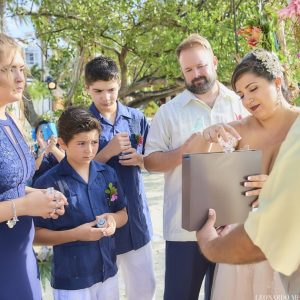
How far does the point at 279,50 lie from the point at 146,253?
152cm

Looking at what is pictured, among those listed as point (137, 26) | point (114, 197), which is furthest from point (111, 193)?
point (137, 26)

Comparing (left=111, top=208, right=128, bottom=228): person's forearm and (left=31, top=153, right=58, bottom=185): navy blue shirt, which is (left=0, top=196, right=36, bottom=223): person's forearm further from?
(left=31, top=153, right=58, bottom=185): navy blue shirt

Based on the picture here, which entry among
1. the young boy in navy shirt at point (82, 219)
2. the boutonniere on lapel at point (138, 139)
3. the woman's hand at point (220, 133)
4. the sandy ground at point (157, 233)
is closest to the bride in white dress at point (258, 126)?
the woman's hand at point (220, 133)

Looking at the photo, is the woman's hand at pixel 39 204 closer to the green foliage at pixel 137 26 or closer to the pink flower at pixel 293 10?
the pink flower at pixel 293 10

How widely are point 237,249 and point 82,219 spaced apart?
1207 mm

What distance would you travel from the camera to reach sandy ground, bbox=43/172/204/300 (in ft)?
Answer: 12.0

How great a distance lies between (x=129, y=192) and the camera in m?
2.64

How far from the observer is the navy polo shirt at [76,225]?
214 cm

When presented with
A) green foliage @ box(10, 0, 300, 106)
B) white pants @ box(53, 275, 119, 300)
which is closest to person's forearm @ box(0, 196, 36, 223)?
white pants @ box(53, 275, 119, 300)

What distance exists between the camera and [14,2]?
703 centimetres

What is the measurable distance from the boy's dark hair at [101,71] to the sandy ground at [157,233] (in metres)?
1.90

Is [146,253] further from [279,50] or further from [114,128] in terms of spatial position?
[279,50]

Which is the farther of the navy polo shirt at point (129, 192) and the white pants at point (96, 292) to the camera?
the navy polo shirt at point (129, 192)

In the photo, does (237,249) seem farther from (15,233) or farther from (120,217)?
(120,217)
